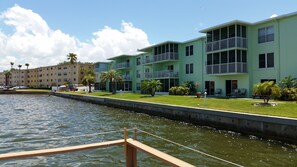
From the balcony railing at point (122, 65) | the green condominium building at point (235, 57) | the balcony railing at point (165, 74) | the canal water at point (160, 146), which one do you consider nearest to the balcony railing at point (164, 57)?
the green condominium building at point (235, 57)

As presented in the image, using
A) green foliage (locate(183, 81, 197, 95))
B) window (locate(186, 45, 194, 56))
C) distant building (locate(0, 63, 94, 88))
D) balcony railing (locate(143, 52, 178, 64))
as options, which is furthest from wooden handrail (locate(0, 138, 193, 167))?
distant building (locate(0, 63, 94, 88))

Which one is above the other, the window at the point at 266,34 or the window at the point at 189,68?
the window at the point at 266,34

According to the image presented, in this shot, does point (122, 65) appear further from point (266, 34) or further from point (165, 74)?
point (266, 34)

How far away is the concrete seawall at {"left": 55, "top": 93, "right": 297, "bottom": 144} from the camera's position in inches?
551

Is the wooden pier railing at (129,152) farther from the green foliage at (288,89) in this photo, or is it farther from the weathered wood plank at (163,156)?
the green foliage at (288,89)

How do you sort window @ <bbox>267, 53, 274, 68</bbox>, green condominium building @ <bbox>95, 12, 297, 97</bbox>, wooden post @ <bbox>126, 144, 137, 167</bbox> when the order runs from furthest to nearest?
window @ <bbox>267, 53, 274, 68</bbox> → green condominium building @ <bbox>95, 12, 297, 97</bbox> → wooden post @ <bbox>126, 144, 137, 167</bbox>

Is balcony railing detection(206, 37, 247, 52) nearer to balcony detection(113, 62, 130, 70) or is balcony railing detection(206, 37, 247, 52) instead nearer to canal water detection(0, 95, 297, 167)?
canal water detection(0, 95, 297, 167)

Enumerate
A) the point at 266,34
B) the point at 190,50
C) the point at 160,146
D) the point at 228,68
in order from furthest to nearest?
1. the point at 190,50
2. the point at 228,68
3. the point at 266,34
4. the point at 160,146

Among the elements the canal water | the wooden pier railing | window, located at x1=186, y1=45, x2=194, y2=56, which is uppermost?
window, located at x1=186, y1=45, x2=194, y2=56

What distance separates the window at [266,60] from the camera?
2867cm

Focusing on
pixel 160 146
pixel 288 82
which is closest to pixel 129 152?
pixel 160 146

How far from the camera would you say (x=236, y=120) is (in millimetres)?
17062

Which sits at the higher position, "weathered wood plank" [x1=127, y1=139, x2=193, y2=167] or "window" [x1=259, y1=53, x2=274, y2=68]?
"window" [x1=259, y1=53, x2=274, y2=68]

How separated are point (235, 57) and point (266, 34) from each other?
387cm
